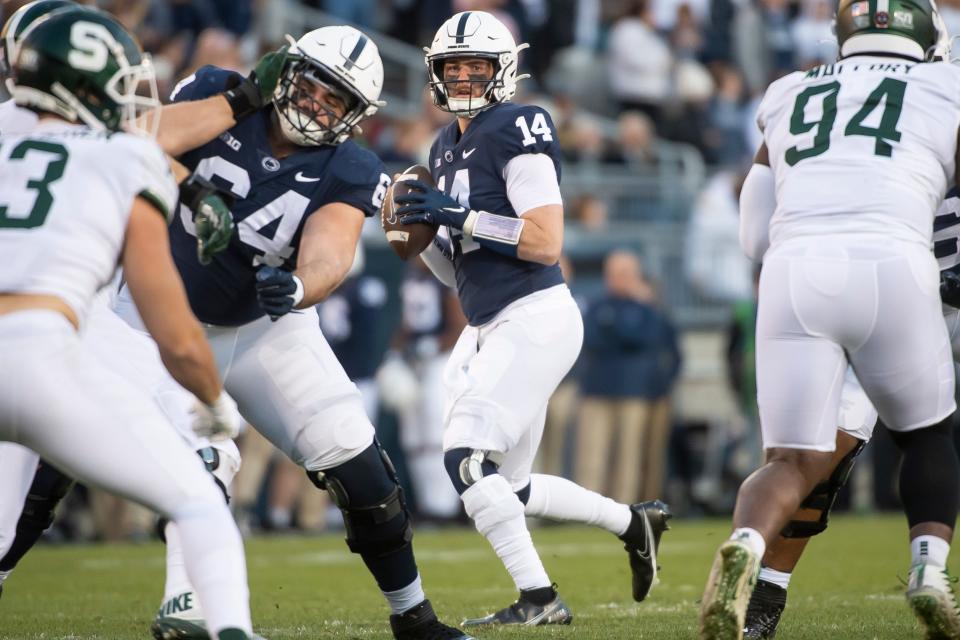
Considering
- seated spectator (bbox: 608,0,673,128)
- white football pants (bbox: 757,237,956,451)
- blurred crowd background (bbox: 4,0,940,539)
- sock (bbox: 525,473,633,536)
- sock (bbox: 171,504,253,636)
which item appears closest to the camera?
sock (bbox: 171,504,253,636)

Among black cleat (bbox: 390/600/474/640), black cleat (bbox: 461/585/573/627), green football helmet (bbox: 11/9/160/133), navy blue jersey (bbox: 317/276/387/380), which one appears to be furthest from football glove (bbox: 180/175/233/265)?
navy blue jersey (bbox: 317/276/387/380)

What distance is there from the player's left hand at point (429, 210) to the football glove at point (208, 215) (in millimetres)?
1063

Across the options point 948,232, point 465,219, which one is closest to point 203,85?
point 465,219

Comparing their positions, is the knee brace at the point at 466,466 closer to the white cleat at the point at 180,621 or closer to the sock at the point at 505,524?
the sock at the point at 505,524

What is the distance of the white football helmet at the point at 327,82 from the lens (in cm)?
462

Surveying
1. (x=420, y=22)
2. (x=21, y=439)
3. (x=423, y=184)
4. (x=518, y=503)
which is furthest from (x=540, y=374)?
(x=420, y=22)

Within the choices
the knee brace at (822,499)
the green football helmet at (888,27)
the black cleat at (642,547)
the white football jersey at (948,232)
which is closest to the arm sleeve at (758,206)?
the green football helmet at (888,27)

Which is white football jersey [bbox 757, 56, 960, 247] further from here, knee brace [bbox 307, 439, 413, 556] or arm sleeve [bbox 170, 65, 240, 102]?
arm sleeve [bbox 170, 65, 240, 102]

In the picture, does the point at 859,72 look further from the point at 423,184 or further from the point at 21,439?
the point at 21,439

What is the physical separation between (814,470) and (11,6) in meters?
4.41

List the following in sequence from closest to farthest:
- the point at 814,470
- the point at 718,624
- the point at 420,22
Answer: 1. the point at 718,624
2. the point at 814,470
3. the point at 420,22

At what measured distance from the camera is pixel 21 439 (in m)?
3.26

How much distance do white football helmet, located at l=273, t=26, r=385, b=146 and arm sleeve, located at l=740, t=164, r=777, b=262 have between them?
1280mm

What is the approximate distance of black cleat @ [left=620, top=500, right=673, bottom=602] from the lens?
5.59 meters
